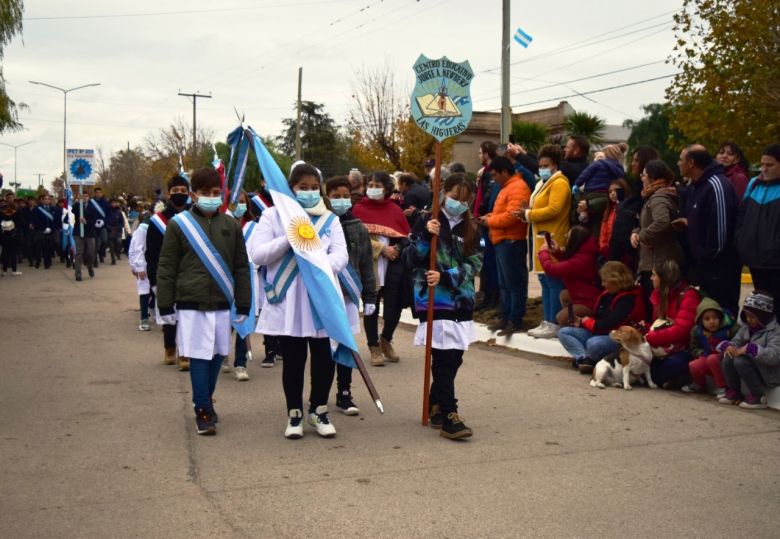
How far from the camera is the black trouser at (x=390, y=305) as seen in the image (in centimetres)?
1034

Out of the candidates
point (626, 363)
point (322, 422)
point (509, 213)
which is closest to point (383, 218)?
point (509, 213)

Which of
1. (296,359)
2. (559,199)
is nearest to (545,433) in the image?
(296,359)

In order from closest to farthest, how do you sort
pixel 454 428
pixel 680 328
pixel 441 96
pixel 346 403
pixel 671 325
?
pixel 454 428
pixel 441 96
pixel 346 403
pixel 680 328
pixel 671 325

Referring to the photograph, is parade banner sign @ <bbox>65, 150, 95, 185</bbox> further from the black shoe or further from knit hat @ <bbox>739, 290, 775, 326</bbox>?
knit hat @ <bbox>739, 290, 775, 326</bbox>

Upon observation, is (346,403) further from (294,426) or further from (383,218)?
(383,218)

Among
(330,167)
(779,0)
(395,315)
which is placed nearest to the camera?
(395,315)

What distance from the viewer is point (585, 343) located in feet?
32.2

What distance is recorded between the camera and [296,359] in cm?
708

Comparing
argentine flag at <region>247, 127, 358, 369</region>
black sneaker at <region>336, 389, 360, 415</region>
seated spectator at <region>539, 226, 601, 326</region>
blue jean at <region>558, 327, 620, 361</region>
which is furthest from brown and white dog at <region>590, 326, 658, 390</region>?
argentine flag at <region>247, 127, 358, 369</region>

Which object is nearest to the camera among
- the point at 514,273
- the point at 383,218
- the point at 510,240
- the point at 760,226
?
the point at 760,226

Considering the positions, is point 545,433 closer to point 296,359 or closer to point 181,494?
point 296,359

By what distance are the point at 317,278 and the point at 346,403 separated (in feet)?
4.89

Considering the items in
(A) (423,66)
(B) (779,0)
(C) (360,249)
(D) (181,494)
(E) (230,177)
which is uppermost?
(B) (779,0)

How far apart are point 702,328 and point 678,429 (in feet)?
5.23
